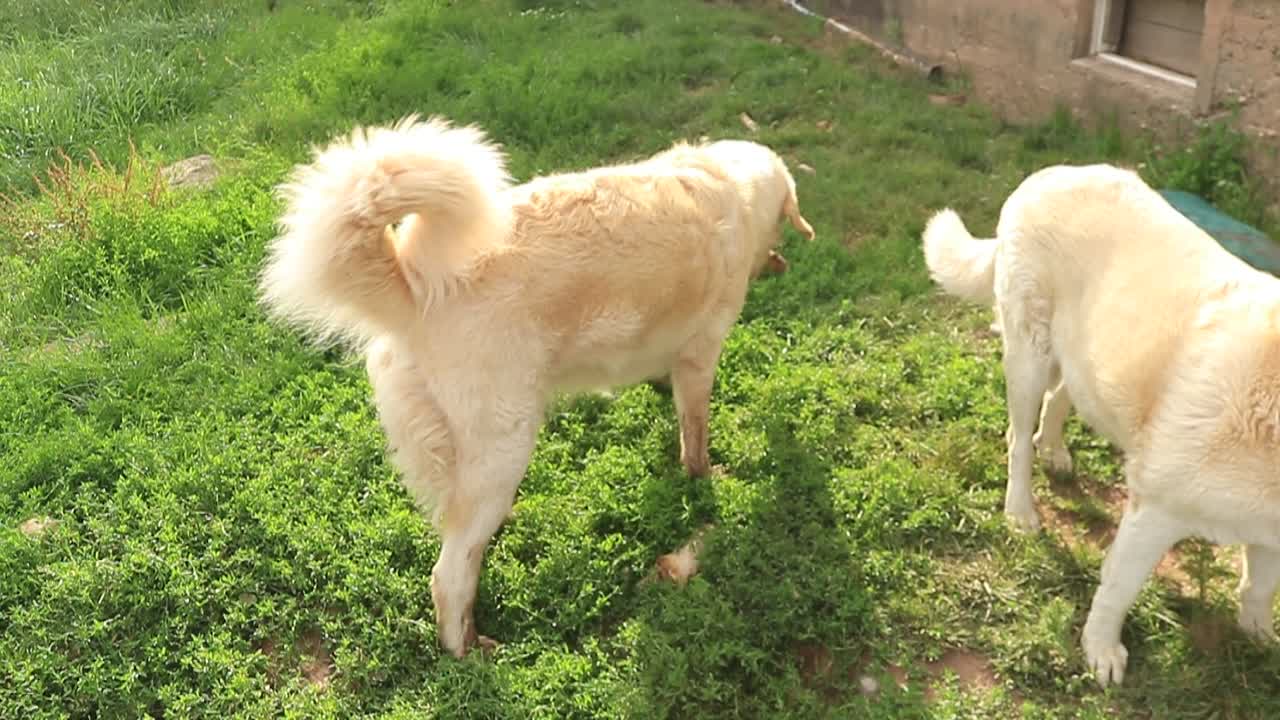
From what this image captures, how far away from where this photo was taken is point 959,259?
3.95 metres

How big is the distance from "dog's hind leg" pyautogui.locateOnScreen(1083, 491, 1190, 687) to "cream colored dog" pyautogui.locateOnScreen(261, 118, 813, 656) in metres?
1.77

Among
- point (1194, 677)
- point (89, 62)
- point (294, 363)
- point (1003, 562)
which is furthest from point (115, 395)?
point (89, 62)

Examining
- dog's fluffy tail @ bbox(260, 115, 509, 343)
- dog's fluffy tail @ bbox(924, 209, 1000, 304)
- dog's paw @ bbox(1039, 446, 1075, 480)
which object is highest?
dog's fluffy tail @ bbox(260, 115, 509, 343)

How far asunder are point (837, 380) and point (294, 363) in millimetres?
2830

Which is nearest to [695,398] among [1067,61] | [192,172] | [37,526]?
[37,526]

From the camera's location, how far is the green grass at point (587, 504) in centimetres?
325

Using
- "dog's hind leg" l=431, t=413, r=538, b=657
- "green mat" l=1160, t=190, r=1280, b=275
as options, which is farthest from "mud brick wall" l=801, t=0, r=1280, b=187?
"dog's hind leg" l=431, t=413, r=538, b=657

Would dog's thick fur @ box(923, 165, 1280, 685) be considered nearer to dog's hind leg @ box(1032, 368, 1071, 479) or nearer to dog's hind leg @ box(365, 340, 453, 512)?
dog's hind leg @ box(1032, 368, 1071, 479)

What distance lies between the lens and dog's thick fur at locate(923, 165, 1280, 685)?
8.45 feet

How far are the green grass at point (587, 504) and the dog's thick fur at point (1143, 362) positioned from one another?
332 mm

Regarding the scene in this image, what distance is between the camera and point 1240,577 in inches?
134

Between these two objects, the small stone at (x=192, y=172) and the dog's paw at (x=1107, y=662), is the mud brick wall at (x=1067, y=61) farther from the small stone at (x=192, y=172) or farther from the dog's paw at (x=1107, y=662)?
the small stone at (x=192, y=172)

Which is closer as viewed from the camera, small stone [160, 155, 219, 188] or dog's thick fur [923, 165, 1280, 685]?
dog's thick fur [923, 165, 1280, 685]

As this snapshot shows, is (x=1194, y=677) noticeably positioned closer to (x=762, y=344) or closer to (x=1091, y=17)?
(x=762, y=344)
